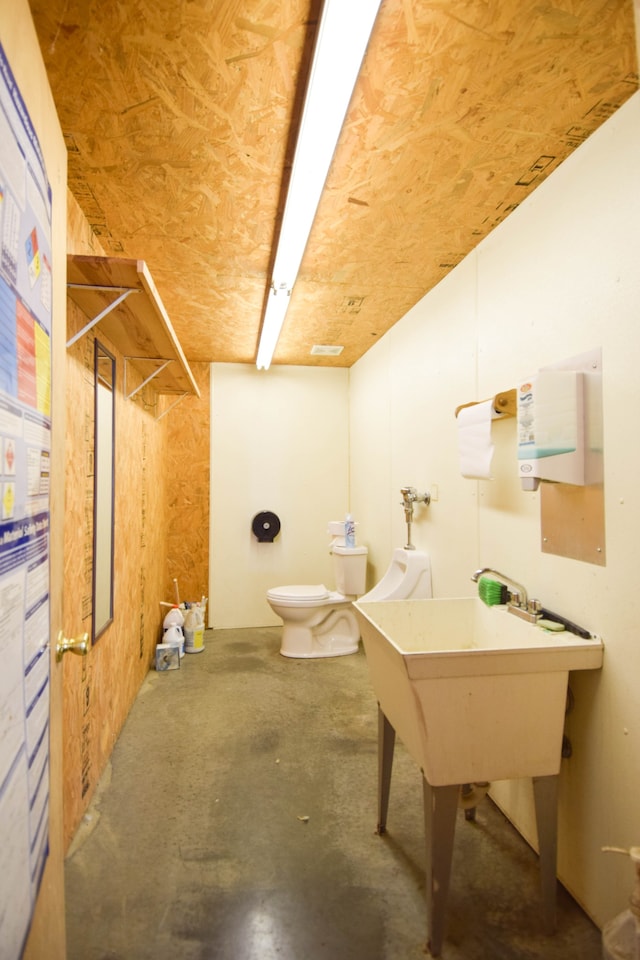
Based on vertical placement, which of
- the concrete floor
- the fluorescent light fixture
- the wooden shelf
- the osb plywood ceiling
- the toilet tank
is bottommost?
the concrete floor

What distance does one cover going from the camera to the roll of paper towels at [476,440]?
6.17 ft

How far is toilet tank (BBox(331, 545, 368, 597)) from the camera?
358cm

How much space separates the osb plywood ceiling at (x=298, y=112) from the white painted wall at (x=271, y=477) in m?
2.01

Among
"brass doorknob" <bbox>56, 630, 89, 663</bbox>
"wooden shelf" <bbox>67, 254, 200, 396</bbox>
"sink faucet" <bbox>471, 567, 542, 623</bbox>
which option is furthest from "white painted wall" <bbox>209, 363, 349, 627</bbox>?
"brass doorknob" <bbox>56, 630, 89, 663</bbox>

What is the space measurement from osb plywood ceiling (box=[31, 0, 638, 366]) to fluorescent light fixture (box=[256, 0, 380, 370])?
0.08 meters

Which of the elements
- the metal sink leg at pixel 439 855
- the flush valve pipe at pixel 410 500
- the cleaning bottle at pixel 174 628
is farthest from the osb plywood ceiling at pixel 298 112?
the cleaning bottle at pixel 174 628

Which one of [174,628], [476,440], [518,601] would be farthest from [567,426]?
[174,628]

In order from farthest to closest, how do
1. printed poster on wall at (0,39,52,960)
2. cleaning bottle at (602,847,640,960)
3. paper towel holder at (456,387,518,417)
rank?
paper towel holder at (456,387,518,417) < cleaning bottle at (602,847,640,960) < printed poster on wall at (0,39,52,960)

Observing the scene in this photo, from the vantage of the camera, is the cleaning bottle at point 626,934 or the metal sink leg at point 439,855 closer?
the cleaning bottle at point 626,934

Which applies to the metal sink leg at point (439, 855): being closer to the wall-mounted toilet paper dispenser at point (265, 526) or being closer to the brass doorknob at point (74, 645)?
the brass doorknob at point (74, 645)

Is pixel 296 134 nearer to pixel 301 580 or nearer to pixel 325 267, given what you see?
pixel 325 267

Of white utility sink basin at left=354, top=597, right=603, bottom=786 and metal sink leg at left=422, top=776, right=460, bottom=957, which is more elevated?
white utility sink basin at left=354, top=597, right=603, bottom=786

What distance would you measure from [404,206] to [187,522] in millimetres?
3157

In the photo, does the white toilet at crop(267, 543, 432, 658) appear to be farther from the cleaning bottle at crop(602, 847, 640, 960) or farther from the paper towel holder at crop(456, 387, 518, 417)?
the cleaning bottle at crop(602, 847, 640, 960)
